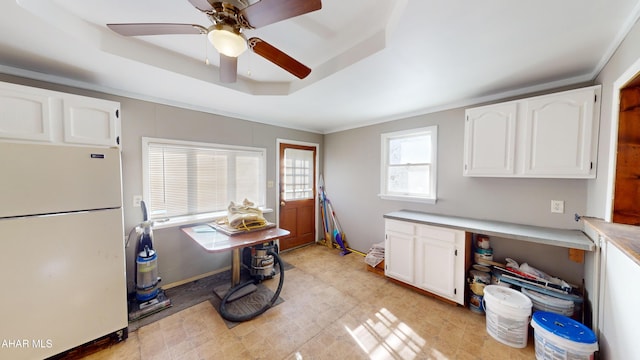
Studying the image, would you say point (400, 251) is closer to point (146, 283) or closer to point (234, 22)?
point (234, 22)

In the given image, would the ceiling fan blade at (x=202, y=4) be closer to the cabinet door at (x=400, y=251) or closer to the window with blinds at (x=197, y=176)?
the window with blinds at (x=197, y=176)

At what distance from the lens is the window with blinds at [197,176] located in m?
2.60

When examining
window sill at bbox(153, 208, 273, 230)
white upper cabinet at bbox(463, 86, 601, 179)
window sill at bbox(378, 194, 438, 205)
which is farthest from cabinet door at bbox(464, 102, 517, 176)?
window sill at bbox(153, 208, 273, 230)

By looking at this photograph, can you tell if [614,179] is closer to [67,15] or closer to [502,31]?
[502,31]

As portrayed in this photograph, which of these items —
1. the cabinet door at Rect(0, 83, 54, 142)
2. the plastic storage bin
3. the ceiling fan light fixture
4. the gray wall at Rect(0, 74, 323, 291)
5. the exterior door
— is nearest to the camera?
the ceiling fan light fixture

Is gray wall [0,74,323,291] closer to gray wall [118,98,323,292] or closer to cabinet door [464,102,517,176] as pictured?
gray wall [118,98,323,292]

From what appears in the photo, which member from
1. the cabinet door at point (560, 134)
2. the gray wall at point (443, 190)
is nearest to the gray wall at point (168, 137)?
the gray wall at point (443, 190)

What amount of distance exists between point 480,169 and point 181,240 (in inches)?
144

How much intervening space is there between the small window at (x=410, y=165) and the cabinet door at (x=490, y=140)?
52 cm

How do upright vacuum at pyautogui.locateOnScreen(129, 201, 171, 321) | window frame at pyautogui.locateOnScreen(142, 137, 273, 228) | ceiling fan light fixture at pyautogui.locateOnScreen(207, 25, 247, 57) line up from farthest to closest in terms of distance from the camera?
window frame at pyautogui.locateOnScreen(142, 137, 273, 228)
upright vacuum at pyautogui.locateOnScreen(129, 201, 171, 321)
ceiling fan light fixture at pyautogui.locateOnScreen(207, 25, 247, 57)

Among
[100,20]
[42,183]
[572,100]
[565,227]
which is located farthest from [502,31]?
[42,183]

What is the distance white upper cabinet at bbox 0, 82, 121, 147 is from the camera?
1.56 metres

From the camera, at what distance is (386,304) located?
7.65 ft

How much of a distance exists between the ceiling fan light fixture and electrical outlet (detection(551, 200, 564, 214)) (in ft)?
10.1
